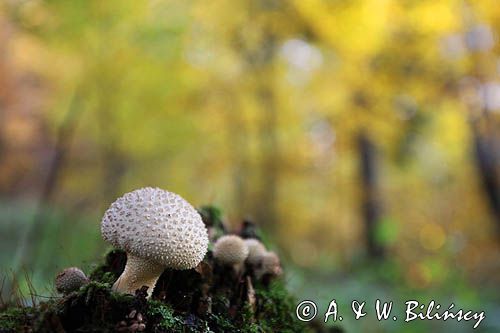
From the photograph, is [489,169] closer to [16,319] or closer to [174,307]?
[174,307]

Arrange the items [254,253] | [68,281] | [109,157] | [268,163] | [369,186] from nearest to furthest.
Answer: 1. [68,281]
2. [254,253]
3. [369,186]
4. [268,163]
5. [109,157]

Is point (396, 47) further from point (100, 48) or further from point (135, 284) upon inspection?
point (135, 284)

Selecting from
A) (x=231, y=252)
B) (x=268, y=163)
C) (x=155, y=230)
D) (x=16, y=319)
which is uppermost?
(x=268, y=163)

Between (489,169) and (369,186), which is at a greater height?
(489,169)

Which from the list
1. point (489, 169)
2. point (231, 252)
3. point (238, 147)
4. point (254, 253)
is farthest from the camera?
point (238, 147)

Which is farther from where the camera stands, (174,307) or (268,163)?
(268,163)

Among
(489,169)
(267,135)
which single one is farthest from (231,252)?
(267,135)

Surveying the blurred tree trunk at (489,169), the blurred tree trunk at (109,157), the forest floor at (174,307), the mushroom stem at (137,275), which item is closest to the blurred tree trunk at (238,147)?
the blurred tree trunk at (109,157)
